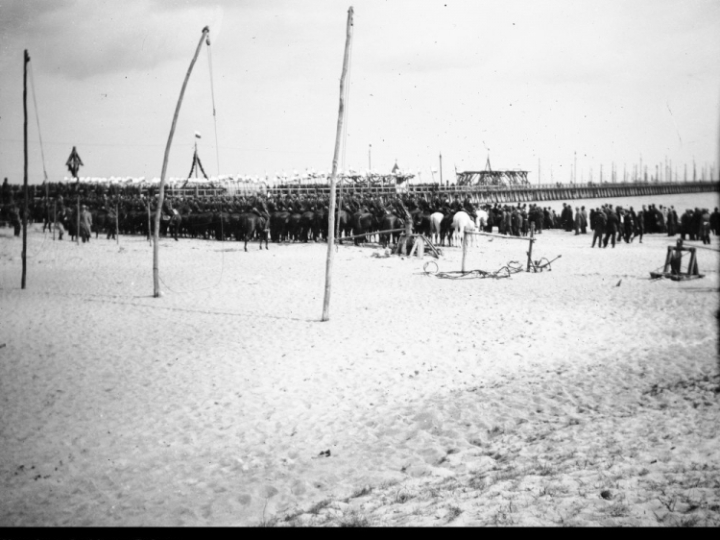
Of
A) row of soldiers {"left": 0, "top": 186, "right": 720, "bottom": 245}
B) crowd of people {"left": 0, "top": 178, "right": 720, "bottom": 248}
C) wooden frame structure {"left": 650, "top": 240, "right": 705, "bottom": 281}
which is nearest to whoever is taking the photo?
wooden frame structure {"left": 650, "top": 240, "right": 705, "bottom": 281}

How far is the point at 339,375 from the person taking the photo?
8250mm

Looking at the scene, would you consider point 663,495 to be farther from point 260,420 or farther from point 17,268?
point 17,268

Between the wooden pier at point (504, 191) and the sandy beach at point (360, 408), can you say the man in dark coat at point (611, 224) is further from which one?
the wooden pier at point (504, 191)

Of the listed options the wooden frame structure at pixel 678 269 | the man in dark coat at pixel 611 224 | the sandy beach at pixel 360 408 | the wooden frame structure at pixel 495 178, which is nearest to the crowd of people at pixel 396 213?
the man in dark coat at pixel 611 224

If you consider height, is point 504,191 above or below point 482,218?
above

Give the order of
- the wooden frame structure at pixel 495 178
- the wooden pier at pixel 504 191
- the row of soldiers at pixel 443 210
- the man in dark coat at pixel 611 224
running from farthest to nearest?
the wooden frame structure at pixel 495 178 < the wooden pier at pixel 504 191 < the row of soldiers at pixel 443 210 < the man in dark coat at pixel 611 224

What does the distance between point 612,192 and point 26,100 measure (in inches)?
3455

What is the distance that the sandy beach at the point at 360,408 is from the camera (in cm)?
484

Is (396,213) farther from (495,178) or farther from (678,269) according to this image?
(495,178)

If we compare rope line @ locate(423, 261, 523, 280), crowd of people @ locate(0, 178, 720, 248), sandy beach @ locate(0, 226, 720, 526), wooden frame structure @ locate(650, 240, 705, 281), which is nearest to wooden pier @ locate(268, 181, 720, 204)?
crowd of people @ locate(0, 178, 720, 248)

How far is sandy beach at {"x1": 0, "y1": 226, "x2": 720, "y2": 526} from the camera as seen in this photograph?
15.9ft

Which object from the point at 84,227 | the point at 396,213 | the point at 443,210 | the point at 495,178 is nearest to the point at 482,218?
the point at 443,210

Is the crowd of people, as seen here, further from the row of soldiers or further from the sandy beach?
the sandy beach

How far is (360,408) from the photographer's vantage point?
23.5 feet
